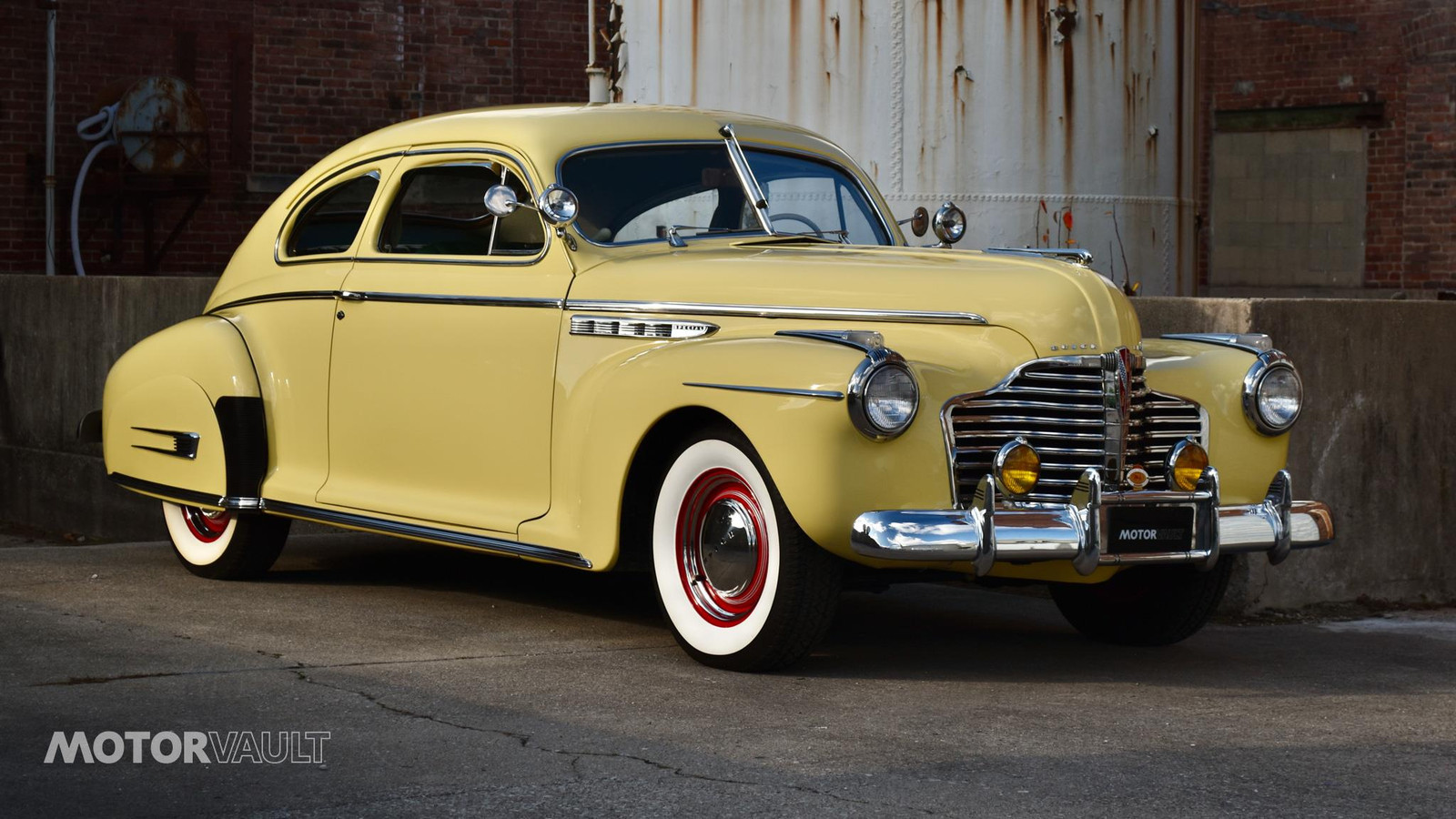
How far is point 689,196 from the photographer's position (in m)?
6.31

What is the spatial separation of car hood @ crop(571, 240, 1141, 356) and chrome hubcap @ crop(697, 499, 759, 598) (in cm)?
64

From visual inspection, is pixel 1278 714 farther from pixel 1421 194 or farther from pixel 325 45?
pixel 1421 194

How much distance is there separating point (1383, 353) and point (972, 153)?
2.80m

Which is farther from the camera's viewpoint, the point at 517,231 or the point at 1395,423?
the point at 1395,423

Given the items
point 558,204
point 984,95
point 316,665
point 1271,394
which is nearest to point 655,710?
point 316,665

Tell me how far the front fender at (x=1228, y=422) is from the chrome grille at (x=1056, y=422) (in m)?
0.27

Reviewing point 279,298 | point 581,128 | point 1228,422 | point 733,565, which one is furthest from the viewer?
point 279,298

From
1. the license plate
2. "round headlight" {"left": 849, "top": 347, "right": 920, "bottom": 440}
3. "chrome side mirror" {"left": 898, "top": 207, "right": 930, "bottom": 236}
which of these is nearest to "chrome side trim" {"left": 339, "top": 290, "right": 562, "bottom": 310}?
"round headlight" {"left": 849, "top": 347, "right": 920, "bottom": 440}

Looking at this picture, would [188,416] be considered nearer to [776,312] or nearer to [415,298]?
[415,298]

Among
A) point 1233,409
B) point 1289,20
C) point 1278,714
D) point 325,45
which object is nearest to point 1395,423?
point 1233,409

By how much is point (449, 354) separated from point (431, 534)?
0.61 m

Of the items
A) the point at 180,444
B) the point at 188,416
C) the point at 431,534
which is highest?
the point at 188,416

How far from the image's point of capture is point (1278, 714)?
16.6 feet

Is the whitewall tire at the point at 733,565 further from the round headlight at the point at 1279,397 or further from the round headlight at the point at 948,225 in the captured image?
the round headlight at the point at 948,225
